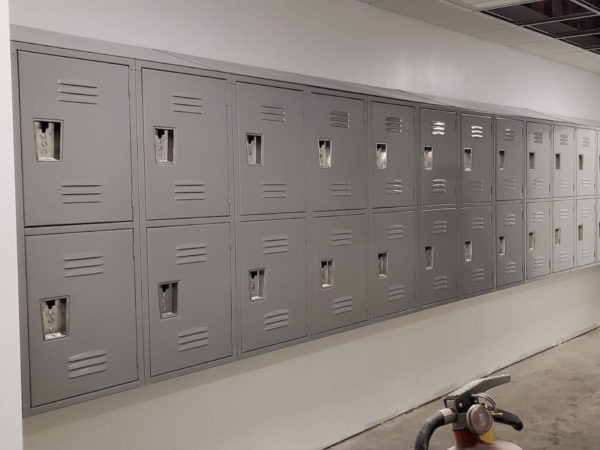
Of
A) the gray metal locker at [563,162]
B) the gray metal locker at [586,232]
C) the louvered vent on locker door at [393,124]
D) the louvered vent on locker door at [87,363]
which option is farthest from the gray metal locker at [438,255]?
the louvered vent on locker door at [87,363]

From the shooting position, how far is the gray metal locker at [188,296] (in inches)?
110

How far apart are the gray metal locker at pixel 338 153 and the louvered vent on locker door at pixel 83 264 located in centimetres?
135

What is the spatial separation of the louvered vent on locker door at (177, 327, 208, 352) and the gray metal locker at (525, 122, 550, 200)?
3587 mm

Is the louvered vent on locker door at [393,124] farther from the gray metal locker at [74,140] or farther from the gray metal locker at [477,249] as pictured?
the gray metal locker at [74,140]

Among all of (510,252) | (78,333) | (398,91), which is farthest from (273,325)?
(510,252)

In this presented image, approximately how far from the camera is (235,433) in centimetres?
341

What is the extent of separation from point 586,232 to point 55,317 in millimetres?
5481

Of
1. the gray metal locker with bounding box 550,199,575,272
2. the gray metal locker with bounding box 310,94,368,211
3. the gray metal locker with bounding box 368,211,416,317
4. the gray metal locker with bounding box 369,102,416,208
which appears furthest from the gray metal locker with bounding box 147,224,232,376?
the gray metal locker with bounding box 550,199,575,272

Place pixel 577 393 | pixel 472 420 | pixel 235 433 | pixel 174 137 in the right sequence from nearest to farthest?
pixel 472 420 → pixel 174 137 → pixel 235 433 → pixel 577 393

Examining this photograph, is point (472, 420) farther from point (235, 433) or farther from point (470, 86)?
point (470, 86)

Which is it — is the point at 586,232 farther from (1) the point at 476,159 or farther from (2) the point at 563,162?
(1) the point at 476,159

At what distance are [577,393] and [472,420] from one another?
12.1 ft

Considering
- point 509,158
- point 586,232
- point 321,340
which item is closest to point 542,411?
point 321,340

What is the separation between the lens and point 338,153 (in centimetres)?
368
